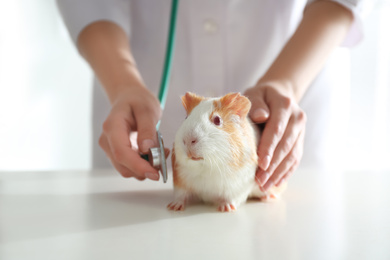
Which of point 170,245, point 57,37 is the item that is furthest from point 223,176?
point 57,37

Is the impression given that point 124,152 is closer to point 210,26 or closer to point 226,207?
point 226,207

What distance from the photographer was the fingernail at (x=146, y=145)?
83cm

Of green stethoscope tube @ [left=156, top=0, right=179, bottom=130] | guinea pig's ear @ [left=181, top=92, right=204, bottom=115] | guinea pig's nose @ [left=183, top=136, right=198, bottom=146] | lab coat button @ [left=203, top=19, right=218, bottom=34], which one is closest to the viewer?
guinea pig's nose @ [left=183, top=136, right=198, bottom=146]

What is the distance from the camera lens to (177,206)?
31.4 inches

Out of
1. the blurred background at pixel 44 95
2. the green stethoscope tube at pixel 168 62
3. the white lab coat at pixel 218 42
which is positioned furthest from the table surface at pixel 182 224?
the blurred background at pixel 44 95

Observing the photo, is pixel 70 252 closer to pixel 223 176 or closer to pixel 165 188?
pixel 223 176

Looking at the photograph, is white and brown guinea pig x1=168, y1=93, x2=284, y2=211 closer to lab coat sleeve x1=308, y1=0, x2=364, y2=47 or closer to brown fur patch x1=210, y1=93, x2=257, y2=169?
brown fur patch x1=210, y1=93, x2=257, y2=169

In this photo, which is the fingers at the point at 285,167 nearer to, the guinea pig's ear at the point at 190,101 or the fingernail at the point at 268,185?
the fingernail at the point at 268,185

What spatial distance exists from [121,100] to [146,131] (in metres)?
0.16

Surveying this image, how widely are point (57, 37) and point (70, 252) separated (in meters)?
2.50

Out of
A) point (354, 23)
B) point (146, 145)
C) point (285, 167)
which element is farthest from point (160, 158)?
point (354, 23)

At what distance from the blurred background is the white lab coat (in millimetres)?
724

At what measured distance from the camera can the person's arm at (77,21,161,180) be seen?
859 mm

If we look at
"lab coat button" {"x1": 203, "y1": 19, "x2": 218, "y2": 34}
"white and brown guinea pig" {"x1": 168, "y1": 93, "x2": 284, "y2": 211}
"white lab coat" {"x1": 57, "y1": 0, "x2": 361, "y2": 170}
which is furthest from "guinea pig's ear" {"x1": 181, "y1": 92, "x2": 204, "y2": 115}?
"lab coat button" {"x1": 203, "y1": 19, "x2": 218, "y2": 34}
